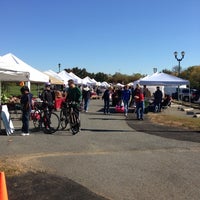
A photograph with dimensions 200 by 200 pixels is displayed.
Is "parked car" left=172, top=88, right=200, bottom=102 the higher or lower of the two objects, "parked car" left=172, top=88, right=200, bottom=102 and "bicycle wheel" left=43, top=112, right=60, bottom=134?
the higher

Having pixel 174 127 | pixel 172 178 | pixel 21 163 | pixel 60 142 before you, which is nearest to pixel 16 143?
pixel 60 142

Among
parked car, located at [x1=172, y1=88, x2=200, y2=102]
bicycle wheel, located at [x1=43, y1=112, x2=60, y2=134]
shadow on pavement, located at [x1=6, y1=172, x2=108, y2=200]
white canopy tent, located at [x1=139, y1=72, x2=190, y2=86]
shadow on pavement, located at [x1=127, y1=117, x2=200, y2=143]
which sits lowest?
shadow on pavement, located at [x1=6, y1=172, x2=108, y2=200]

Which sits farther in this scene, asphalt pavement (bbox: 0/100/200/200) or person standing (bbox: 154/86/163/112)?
person standing (bbox: 154/86/163/112)

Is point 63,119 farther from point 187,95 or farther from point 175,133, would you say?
point 187,95

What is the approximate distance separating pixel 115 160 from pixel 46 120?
5222 mm

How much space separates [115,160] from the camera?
8781mm

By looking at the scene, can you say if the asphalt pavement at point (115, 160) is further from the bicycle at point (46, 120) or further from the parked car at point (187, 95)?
the parked car at point (187, 95)

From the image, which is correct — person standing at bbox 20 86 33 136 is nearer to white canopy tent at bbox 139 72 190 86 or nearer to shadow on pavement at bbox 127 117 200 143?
shadow on pavement at bbox 127 117 200 143

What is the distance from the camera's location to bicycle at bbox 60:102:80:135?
13130 millimetres

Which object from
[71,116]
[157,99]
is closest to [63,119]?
[71,116]

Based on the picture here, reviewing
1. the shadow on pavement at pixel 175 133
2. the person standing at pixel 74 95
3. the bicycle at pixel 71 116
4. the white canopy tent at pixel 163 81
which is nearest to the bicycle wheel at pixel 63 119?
the bicycle at pixel 71 116

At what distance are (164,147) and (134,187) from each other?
14.1 feet

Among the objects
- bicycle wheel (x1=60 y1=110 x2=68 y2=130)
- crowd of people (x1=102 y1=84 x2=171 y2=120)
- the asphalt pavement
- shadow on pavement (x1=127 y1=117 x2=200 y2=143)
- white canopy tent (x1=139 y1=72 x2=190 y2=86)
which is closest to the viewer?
the asphalt pavement

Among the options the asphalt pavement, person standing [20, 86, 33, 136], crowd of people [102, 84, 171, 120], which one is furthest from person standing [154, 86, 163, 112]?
person standing [20, 86, 33, 136]
